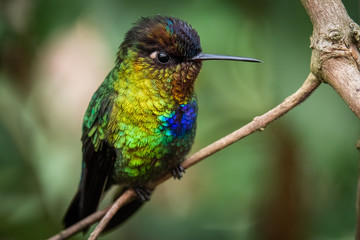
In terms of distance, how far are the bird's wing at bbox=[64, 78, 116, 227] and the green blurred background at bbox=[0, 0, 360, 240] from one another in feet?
1.08

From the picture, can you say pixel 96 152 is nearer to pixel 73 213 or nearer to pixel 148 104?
pixel 148 104

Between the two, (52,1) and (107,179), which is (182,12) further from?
(107,179)

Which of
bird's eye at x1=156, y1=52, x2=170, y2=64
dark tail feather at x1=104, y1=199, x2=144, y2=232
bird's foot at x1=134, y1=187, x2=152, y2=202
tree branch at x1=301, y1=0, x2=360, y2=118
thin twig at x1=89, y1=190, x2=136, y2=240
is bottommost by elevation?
dark tail feather at x1=104, y1=199, x2=144, y2=232

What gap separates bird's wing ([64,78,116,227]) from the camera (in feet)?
7.48

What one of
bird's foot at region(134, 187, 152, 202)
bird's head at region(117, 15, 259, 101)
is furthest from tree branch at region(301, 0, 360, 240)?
bird's foot at region(134, 187, 152, 202)

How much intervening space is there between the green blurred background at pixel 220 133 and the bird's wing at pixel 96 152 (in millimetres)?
330

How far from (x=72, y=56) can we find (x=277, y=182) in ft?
5.84

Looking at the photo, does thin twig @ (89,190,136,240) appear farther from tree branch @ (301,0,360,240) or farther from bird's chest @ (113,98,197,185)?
tree branch @ (301,0,360,240)

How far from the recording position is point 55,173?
306 cm

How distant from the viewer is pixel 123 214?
2588 millimetres

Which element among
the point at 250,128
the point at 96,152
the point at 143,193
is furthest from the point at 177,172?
the point at 250,128

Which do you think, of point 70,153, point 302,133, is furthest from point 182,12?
point 70,153

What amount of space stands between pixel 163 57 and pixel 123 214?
902 mm

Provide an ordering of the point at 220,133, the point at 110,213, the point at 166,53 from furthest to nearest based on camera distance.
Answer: the point at 220,133
the point at 166,53
the point at 110,213
